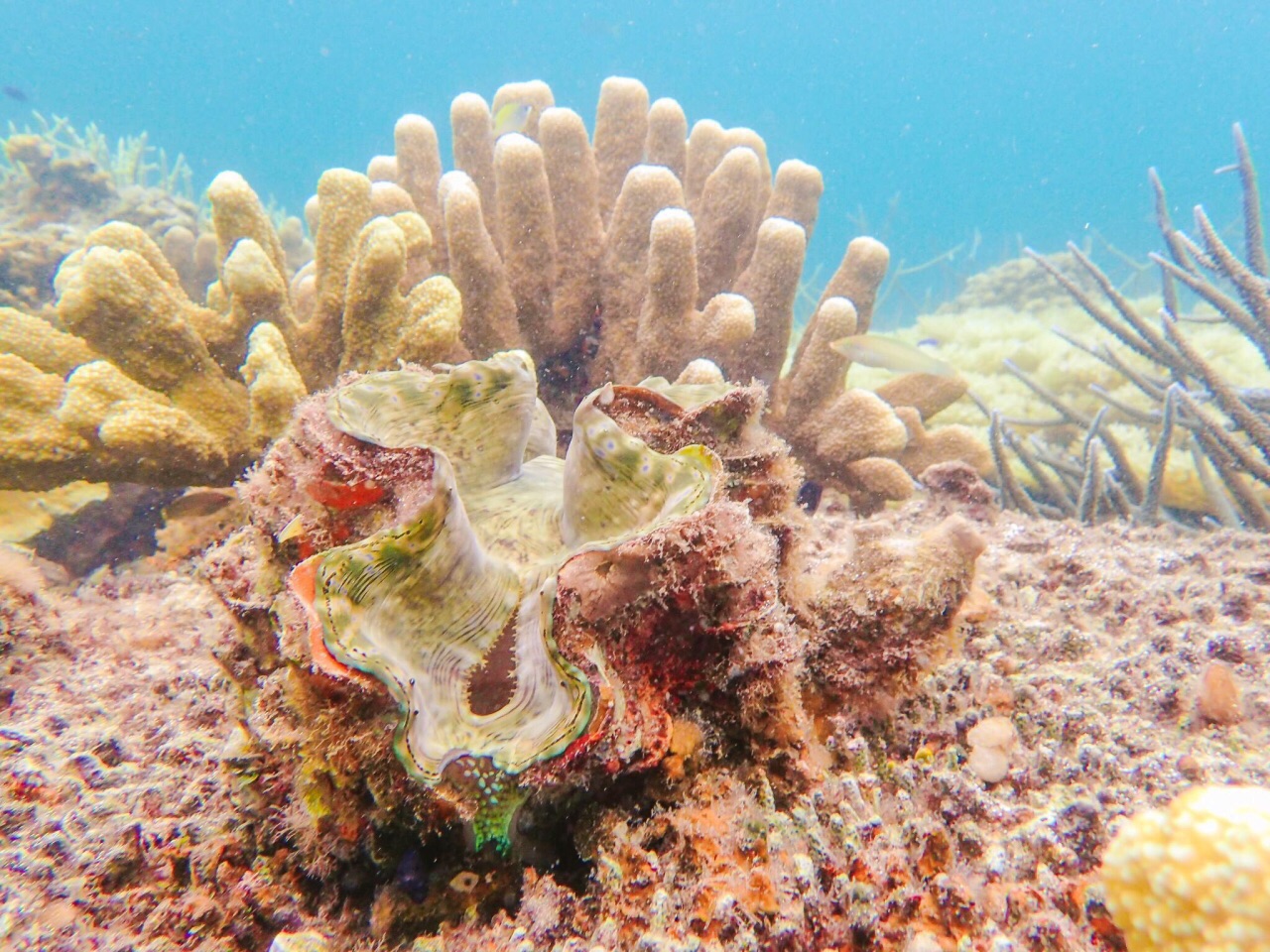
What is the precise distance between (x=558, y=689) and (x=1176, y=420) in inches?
164

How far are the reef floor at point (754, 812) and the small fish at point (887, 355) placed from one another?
1756 millimetres

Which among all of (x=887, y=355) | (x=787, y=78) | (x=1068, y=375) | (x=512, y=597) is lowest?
(x=512, y=597)

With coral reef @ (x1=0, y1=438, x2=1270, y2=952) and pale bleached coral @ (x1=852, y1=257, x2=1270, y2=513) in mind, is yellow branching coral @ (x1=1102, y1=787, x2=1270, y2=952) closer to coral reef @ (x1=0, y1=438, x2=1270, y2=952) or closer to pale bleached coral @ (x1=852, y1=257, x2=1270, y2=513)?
coral reef @ (x1=0, y1=438, x2=1270, y2=952)

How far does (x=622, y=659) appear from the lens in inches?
45.8

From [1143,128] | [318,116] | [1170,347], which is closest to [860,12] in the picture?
[1143,128]

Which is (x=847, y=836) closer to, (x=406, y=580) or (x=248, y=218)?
(x=406, y=580)

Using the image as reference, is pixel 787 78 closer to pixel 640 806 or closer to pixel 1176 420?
pixel 1176 420

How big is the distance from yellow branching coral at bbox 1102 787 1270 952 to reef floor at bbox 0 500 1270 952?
0.11 m

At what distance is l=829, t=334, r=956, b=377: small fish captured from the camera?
339 cm

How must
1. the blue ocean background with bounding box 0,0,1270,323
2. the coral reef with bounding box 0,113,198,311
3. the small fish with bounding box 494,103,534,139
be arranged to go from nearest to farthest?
the small fish with bounding box 494,103,534,139
the coral reef with bounding box 0,113,198,311
the blue ocean background with bounding box 0,0,1270,323

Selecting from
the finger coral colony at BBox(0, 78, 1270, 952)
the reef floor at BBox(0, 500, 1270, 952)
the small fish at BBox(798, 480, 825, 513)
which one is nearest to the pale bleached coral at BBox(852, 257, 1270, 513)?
the small fish at BBox(798, 480, 825, 513)

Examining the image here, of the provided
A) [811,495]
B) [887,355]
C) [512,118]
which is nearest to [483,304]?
[811,495]

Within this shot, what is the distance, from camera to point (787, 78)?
84.6 meters

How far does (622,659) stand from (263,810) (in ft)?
2.75
